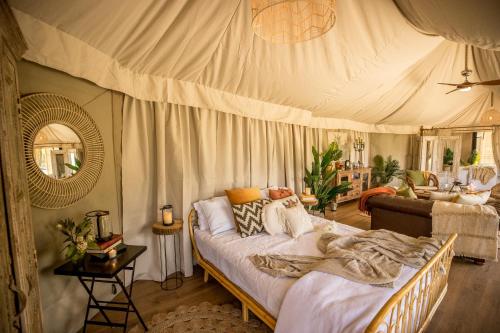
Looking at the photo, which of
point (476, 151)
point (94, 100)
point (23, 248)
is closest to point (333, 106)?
point (94, 100)

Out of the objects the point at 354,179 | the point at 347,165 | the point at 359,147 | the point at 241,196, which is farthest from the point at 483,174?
the point at 241,196

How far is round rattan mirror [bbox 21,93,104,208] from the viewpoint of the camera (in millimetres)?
1560

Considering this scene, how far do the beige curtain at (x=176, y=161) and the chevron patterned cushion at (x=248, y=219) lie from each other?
0.62 metres

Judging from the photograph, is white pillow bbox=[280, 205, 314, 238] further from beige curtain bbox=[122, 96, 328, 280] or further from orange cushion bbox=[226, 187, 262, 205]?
beige curtain bbox=[122, 96, 328, 280]

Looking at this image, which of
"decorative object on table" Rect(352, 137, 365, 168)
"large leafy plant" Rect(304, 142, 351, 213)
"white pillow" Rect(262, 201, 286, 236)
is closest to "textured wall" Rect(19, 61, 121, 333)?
"white pillow" Rect(262, 201, 286, 236)

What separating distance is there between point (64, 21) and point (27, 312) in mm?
1759

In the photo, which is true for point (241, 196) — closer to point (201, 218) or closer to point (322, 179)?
point (201, 218)

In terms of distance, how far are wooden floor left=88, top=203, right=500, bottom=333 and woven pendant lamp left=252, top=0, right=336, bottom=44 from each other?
2439mm

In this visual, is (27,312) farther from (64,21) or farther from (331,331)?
(64,21)

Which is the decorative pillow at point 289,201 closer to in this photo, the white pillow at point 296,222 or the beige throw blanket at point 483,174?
the white pillow at point 296,222

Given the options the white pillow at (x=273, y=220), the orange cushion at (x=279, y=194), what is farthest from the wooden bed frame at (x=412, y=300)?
the orange cushion at (x=279, y=194)

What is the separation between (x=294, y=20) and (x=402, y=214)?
119 inches

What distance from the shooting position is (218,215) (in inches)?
104

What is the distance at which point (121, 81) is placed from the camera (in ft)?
7.03
